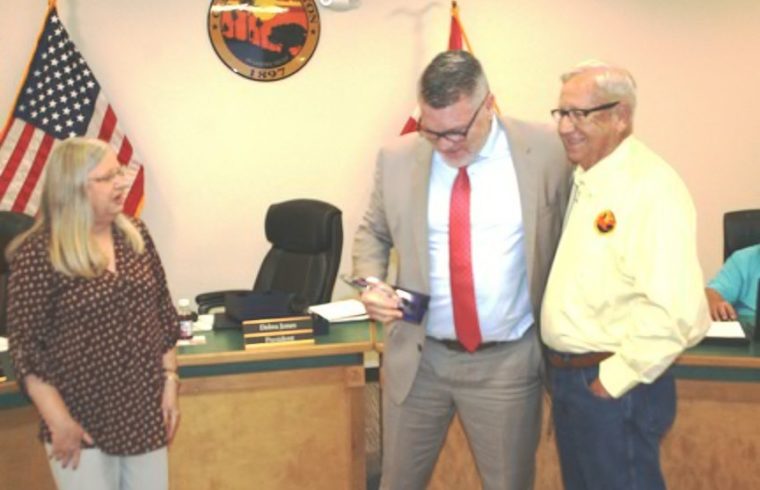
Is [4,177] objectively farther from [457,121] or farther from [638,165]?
[638,165]

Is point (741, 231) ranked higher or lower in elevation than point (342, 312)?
higher

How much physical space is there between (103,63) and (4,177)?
0.91 meters

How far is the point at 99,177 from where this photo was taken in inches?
91.1

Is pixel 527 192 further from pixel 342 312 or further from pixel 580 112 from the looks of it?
pixel 342 312

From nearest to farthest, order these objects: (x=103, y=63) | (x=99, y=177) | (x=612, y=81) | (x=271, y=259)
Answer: (x=612, y=81), (x=99, y=177), (x=271, y=259), (x=103, y=63)

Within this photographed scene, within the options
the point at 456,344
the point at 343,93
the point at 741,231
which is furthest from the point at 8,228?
the point at 741,231

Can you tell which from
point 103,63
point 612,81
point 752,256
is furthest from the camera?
point 103,63

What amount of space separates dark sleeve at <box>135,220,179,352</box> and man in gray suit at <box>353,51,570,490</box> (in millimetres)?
625

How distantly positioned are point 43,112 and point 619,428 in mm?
3963

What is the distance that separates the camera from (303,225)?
173 inches

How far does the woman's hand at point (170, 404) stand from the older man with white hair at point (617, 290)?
1.12m

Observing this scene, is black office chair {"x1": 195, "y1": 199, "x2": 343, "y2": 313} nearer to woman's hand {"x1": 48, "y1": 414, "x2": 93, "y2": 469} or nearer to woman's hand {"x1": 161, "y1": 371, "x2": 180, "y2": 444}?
woman's hand {"x1": 161, "y1": 371, "x2": 180, "y2": 444}

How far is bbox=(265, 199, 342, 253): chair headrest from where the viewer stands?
4301 millimetres

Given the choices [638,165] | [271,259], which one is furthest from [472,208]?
[271,259]
